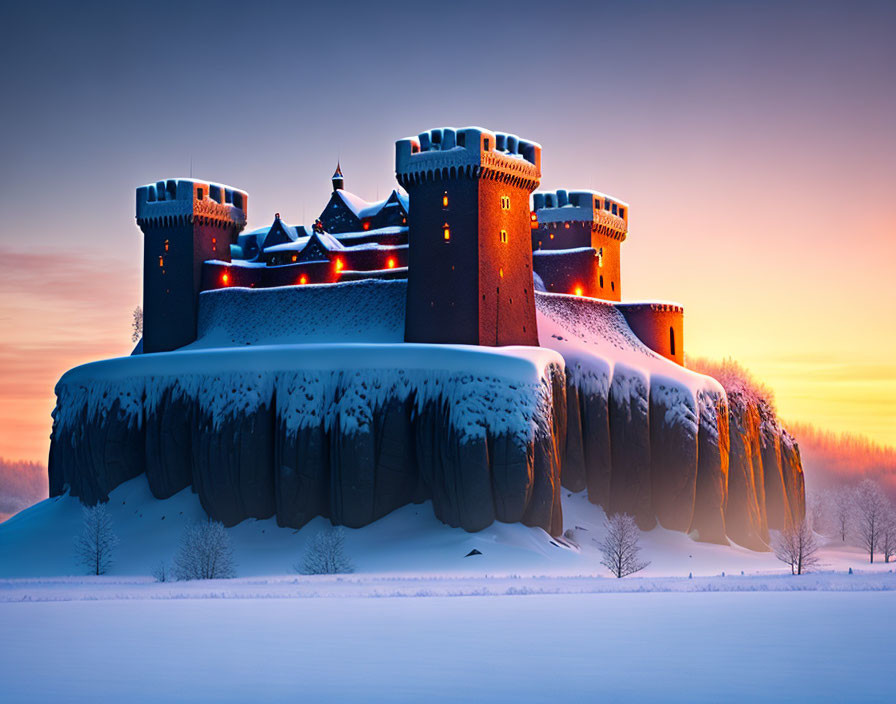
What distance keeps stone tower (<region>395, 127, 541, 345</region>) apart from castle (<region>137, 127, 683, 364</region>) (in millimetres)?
96

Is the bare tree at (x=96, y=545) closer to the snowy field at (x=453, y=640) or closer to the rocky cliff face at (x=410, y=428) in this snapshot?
the rocky cliff face at (x=410, y=428)

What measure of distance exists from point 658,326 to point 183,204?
44.1 m

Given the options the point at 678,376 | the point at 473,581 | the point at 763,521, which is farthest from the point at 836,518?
the point at 473,581

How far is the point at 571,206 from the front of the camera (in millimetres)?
99438

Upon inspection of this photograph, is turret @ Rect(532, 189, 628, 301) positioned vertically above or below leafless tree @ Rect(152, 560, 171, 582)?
above

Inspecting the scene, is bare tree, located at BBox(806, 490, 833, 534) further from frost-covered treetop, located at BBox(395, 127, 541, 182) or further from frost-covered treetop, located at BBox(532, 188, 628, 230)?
frost-covered treetop, located at BBox(395, 127, 541, 182)

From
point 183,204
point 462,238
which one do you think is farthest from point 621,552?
point 183,204

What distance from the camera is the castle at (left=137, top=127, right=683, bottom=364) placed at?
76.7 metres

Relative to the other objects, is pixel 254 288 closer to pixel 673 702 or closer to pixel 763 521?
pixel 763 521

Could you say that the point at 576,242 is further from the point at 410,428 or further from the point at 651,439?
the point at 410,428

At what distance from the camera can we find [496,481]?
6556 cm

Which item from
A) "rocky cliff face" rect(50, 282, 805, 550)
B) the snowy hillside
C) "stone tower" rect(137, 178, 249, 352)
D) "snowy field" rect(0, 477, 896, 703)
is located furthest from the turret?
"snowy field" rect(0, 477, 896, 703)

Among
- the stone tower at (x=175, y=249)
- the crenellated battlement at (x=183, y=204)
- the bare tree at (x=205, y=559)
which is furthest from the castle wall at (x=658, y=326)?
the bare tree at (x=205, y=559)

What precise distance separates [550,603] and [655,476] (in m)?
46.5
